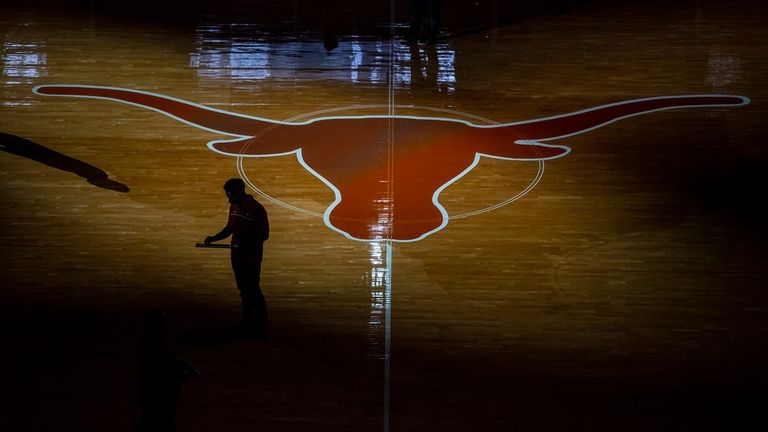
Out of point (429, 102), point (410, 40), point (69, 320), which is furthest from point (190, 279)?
point (410, 40)

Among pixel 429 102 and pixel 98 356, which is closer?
pixel 98 356

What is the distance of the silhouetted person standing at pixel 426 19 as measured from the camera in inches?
542

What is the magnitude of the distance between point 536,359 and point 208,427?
2.59 metres

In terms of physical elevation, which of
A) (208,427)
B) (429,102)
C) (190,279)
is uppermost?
(429,102)

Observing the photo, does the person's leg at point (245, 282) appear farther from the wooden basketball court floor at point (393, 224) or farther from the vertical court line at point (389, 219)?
the vertical court line at point (389, 219)

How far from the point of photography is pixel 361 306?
920cm

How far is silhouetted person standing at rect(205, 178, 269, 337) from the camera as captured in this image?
28.7 ft

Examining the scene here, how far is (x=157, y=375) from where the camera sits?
6820mm

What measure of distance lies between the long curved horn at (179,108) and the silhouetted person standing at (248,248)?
3101 millimetres

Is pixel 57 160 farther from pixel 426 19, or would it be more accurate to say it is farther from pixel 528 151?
pixel 426 19

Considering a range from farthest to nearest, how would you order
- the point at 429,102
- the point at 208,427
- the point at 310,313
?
the point at 429,102
the point at 310,313
the point at 208,427

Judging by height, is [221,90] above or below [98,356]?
above

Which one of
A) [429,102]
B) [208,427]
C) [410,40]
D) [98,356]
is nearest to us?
[208,427]

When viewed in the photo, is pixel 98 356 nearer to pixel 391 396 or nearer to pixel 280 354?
pixel 280 354
